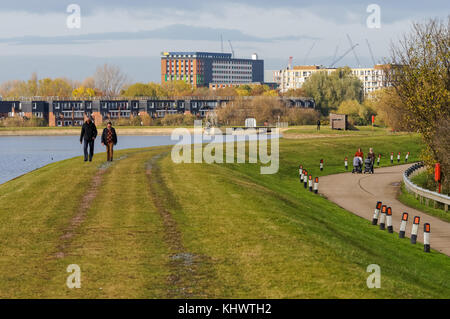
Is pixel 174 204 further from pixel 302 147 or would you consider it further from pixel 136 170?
pixel 302 147

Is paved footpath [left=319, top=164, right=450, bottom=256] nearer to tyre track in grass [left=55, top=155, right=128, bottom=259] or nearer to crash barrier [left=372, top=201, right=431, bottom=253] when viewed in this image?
crash barrier [left=372, top=201, right=431, bottom=253]

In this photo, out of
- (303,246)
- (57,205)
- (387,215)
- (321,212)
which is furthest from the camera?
(321,212)

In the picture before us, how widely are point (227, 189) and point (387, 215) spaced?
7064mm

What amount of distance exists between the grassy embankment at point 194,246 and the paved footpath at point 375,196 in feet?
5.01

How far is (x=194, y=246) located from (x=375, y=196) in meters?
21.6

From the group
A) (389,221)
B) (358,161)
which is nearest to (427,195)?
(389,221)

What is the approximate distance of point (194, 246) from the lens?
17828 millimetres

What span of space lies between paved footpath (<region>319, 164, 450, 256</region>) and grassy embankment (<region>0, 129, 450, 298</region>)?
1528 mm

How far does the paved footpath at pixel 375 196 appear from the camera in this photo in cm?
2692

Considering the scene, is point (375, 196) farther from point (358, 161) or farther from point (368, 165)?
point (368, 165)

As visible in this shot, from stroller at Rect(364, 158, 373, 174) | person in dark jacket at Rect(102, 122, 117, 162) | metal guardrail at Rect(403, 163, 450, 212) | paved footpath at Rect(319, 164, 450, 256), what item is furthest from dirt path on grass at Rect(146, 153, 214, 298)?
stroller at Rect(364, 158, 373, 174)

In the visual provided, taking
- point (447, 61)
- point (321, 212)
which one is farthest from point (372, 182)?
point (321, 212)

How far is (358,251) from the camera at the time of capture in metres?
19.5
